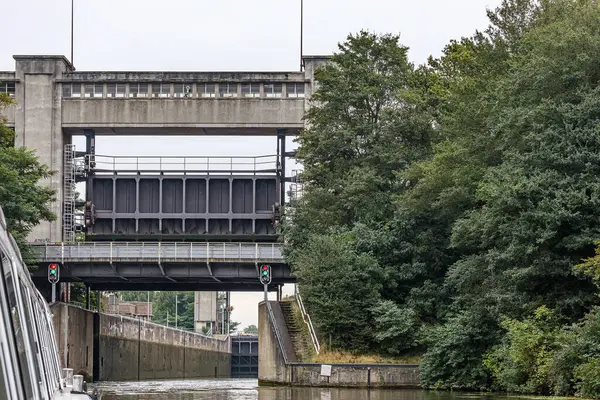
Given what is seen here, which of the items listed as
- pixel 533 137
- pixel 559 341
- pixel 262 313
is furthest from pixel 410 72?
pixel 559 341

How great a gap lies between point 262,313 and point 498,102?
57.5ft

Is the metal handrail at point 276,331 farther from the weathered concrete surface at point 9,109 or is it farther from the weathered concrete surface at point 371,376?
the weathered concrete surface at point 9,109

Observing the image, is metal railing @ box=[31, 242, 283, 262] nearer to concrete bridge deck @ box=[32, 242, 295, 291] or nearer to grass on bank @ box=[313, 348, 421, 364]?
concrete bridge deck @ box=[32, 242, 295, 291]

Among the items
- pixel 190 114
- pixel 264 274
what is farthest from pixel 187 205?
pixel 264 274

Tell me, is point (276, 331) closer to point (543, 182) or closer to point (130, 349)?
point (543, 182)

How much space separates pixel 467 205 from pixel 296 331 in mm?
9753

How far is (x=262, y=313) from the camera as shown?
5322 cm

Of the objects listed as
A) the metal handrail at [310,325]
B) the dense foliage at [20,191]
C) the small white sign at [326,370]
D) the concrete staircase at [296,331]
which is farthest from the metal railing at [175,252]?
the small white sign at [326,370]

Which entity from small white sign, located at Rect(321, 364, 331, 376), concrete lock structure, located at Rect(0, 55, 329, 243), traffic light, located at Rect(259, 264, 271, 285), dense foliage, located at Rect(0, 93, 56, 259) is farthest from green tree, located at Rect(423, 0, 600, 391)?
concrete lock structure, located at Rect(0, 55, 329, 243)

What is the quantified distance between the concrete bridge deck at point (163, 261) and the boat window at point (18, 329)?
166ft

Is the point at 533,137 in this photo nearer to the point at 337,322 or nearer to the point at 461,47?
the point at 337,322

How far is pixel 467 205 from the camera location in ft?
156

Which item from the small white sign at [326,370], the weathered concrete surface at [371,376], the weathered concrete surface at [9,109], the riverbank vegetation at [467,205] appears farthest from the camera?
the weathered concrete surface at [9,109]

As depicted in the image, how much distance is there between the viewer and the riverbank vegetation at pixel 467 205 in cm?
3572
